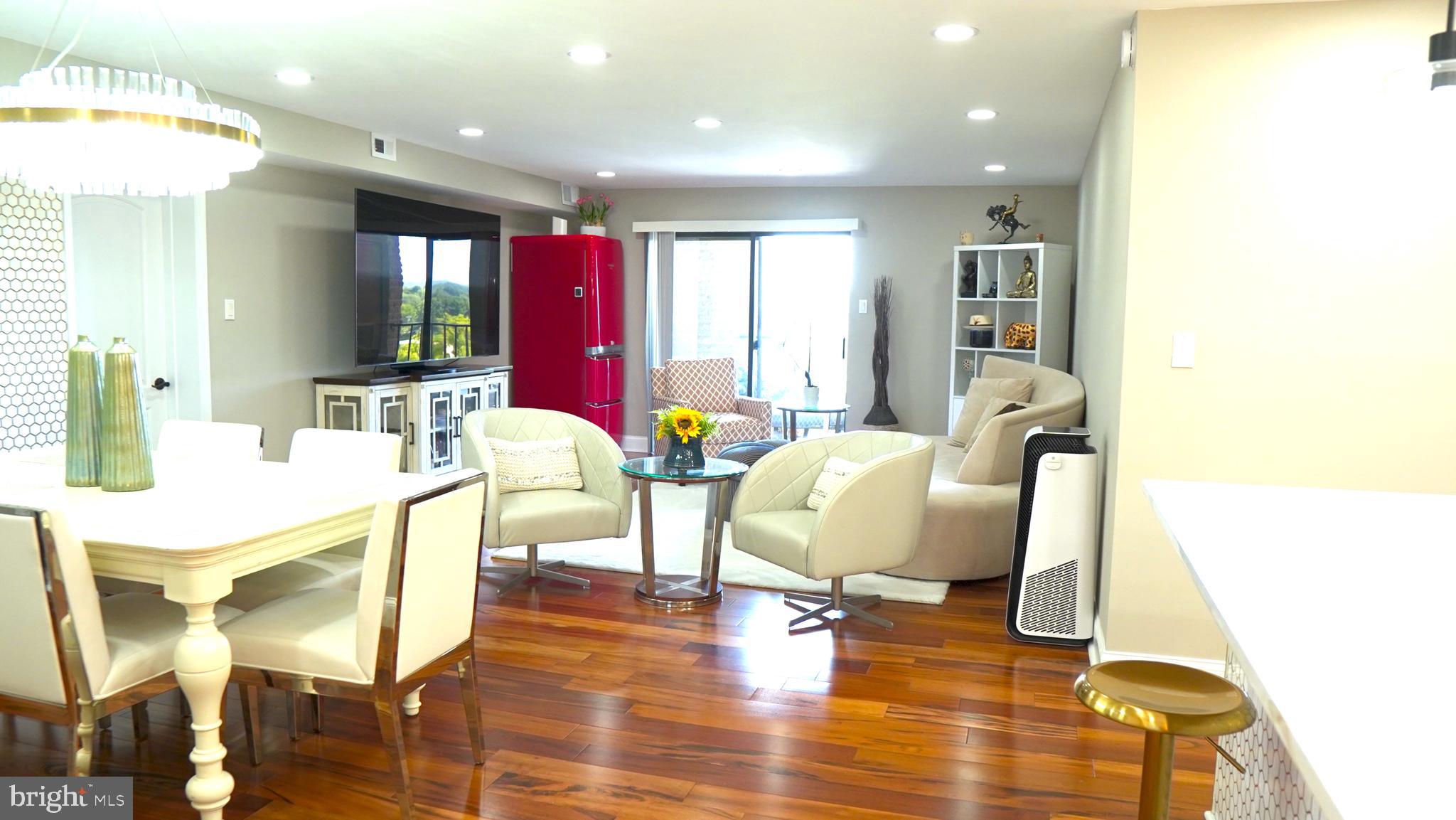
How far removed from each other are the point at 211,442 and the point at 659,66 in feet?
7.54

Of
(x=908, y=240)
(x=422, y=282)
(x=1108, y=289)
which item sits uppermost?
(x=908, y=240)

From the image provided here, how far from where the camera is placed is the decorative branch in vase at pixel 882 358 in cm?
834

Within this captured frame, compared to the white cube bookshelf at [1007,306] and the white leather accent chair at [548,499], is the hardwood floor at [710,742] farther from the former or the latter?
the white cube bookshelf at [1007,306]

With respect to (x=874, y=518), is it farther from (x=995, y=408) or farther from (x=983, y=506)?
(x=995, y=408)

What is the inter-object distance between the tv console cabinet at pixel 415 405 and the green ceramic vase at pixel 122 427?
A: 113 inches

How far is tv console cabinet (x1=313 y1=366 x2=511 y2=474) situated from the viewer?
20.8 ft

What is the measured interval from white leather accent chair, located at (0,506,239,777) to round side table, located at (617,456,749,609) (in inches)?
89.3

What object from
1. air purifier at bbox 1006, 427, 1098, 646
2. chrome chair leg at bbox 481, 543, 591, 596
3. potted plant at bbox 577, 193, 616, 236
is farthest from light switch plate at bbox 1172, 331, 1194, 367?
potted plant at bbox 577, 193, 616, 236

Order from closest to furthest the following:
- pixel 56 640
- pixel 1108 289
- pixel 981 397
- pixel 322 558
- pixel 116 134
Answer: pixel 56 640, pixel 116 134, pixel 322 558, pixel 1108 289, pixel 981 397

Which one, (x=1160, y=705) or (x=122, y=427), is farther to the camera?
(x=122, y=427)

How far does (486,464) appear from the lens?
4484mm

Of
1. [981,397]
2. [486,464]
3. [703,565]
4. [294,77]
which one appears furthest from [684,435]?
[981,397]

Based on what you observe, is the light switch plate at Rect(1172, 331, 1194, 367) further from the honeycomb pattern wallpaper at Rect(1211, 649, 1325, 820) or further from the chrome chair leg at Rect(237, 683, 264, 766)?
the chrome chair leg at Rect(237, 683, 264, 766)

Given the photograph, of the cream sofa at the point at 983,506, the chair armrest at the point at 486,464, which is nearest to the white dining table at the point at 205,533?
the chair armrest at the point at 486,464
